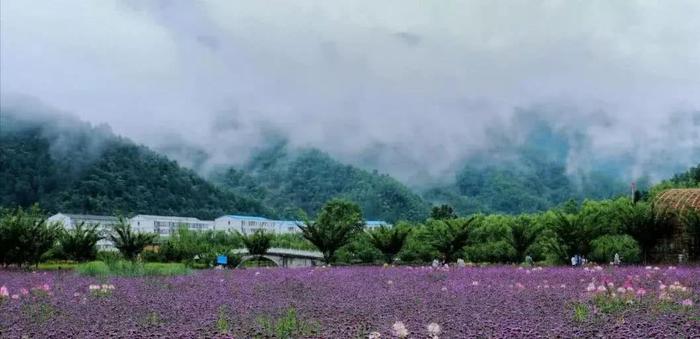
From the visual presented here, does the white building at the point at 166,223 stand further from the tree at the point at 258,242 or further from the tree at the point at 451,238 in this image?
the tree at the point at 451,238

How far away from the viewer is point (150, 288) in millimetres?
11492

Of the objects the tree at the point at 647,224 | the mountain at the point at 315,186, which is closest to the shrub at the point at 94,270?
the tree at the point at 647,224

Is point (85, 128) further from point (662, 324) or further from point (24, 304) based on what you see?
point (662, 324)

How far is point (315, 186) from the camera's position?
3910 inches

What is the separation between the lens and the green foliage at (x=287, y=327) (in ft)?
19.8

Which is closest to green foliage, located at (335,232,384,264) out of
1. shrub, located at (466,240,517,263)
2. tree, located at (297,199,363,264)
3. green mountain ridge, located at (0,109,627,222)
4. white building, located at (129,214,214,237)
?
tree, located at (297,199,363,264)

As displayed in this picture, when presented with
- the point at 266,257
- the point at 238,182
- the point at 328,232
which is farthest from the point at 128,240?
the point at 238,182

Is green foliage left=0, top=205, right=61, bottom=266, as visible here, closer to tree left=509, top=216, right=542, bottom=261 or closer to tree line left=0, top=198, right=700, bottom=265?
tree line left=0, top=198, right=700, bottom=265

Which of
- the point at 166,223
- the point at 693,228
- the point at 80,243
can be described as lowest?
the point at 693,228

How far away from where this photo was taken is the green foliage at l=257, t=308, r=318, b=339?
19.8ft

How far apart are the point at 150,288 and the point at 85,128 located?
75641mm

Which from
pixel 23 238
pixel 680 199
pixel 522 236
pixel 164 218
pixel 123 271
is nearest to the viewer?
pixel 123 271

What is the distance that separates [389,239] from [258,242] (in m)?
5.92

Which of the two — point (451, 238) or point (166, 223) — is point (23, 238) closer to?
point (451, 238)
